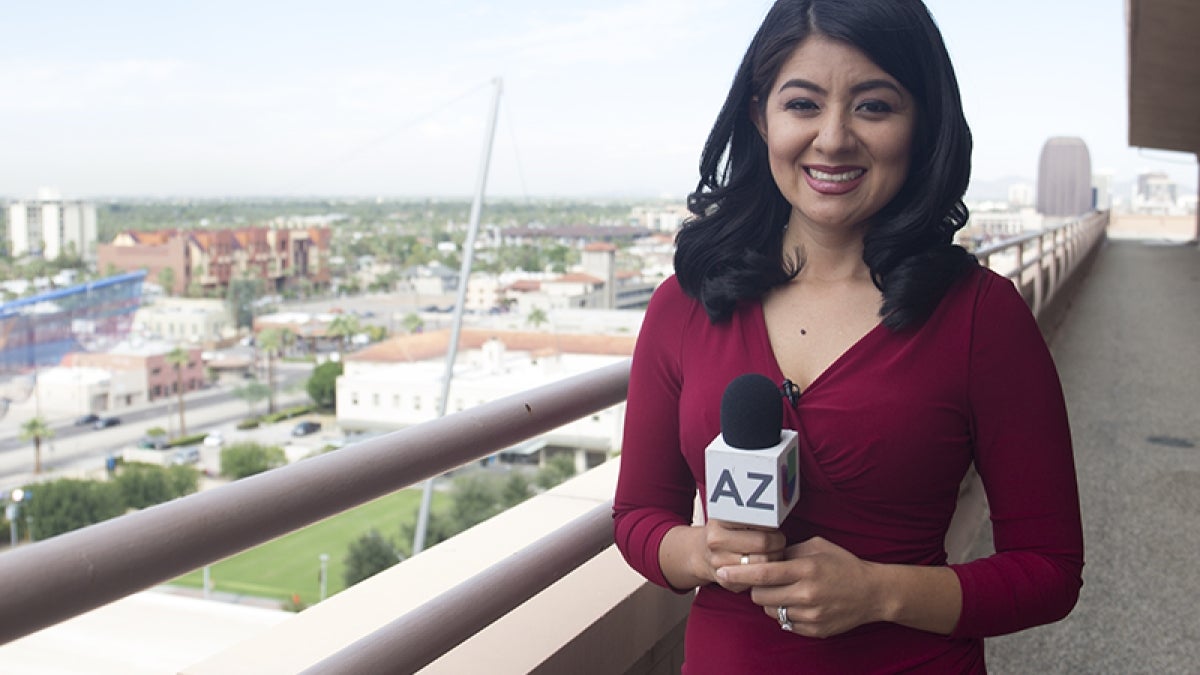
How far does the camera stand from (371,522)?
60.6 metres

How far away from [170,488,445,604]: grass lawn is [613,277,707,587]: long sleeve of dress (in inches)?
1568

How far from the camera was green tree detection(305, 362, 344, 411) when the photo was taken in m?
48.6

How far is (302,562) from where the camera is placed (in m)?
50.6

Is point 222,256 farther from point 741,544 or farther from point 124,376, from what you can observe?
point 741,544

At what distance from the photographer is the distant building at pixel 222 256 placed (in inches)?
2079

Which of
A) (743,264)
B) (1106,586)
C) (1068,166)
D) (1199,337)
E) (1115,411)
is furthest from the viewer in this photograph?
(1068,166)

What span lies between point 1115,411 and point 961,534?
2.70 meters

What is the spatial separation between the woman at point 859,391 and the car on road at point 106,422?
195 ft

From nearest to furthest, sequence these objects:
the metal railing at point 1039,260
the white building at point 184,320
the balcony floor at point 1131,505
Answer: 1. the balcony floor at point 1131,505
2. the metal railing at point 1039,260
3. the white building at point 184,320

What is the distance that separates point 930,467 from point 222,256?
56.7 metres

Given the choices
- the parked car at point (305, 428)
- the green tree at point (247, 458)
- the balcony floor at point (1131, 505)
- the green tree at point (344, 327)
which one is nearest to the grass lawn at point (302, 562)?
the green tree at point (247, 458)

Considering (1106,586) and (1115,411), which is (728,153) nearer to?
(1106,586)

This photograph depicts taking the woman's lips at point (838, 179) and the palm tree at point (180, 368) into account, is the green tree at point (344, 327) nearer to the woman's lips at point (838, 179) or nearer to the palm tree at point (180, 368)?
the palm tree at point (180, 368)

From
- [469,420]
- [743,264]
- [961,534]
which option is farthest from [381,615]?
[961,534]
